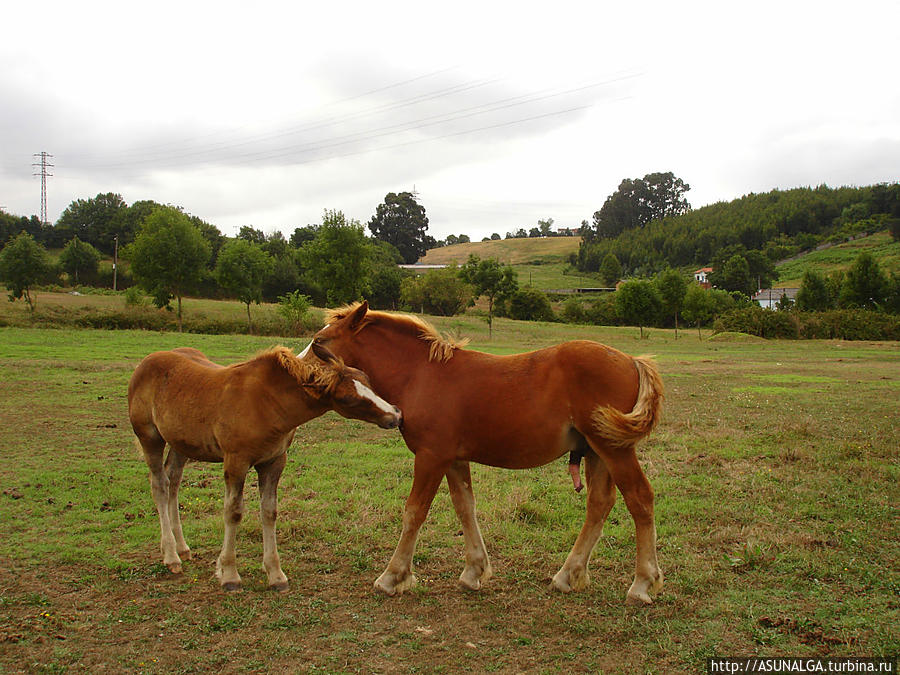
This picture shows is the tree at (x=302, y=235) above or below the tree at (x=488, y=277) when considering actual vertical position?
above

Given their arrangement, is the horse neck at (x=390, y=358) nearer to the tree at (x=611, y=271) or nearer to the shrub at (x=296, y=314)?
the shrub at (x=296, y=314)

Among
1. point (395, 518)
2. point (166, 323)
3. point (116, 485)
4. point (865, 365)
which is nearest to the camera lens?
point (395, 518)

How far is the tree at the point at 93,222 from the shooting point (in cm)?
7906

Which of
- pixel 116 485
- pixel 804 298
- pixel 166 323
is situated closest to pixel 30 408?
pixel 116 485

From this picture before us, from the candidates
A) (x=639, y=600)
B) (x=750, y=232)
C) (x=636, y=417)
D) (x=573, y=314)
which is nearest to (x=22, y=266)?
(x=636, y=417)

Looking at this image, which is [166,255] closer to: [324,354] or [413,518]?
[324,354]

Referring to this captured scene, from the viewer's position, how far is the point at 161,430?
5.70 m

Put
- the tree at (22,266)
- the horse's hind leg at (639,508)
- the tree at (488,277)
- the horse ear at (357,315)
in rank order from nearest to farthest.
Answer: the horse's hind leg at (639,508) < the horse ear at (357,315) < the tree at (22,266) < the tree at (488,277)

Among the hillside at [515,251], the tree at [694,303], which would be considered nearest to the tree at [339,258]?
the tree at [694,303]

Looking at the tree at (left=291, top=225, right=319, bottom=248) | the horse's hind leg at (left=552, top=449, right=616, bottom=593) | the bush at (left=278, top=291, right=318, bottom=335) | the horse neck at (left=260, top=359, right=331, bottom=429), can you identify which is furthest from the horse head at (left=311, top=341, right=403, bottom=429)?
the tree at (left=291, top=225, right=319, bottom=248)

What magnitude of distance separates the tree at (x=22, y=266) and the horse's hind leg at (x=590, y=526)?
4461cm

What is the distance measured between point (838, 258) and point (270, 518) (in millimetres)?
119891

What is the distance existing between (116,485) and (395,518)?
3953mm

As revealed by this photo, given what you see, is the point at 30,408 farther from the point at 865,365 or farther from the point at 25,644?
the point at 865,365
